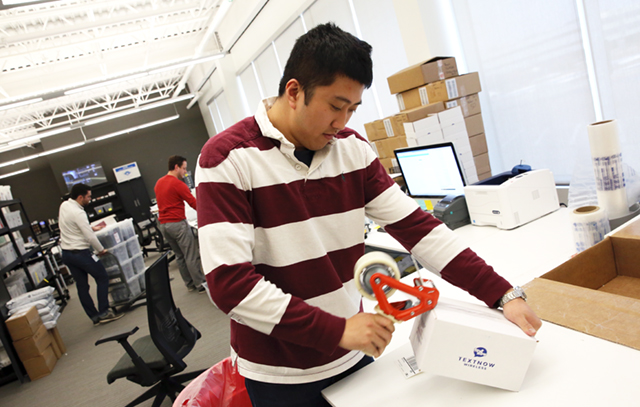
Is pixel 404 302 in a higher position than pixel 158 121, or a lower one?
lower

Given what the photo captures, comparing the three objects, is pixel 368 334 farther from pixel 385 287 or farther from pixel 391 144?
pixel 391 144

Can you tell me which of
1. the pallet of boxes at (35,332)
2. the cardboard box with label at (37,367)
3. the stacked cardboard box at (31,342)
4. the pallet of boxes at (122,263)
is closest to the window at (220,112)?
the pallet of boxes at (122,263)

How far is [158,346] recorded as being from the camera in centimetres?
229

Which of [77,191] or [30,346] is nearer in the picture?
[30,346]

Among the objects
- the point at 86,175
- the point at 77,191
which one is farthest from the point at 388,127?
the point at 86,175

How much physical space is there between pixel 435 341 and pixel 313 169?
47cm

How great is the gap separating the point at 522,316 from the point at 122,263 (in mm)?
4935

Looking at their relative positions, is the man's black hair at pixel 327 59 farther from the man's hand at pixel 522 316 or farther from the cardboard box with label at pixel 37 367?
the cardboard box with label at pixel 37 367

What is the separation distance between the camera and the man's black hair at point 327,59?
842 millimetres

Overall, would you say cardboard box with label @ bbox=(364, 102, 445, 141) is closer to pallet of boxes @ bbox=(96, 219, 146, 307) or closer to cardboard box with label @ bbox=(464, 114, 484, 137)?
cardboard box with label @ bbox=(464, 114, 484, 137)

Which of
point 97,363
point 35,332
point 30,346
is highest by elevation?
point 35,332

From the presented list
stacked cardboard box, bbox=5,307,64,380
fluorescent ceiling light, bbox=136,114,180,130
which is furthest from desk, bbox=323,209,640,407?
fluorescent ceiling light, bbox=136,114,180,130

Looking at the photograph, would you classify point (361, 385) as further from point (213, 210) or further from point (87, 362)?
point (87, 362)

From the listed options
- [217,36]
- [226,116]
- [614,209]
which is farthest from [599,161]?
[226,116]
